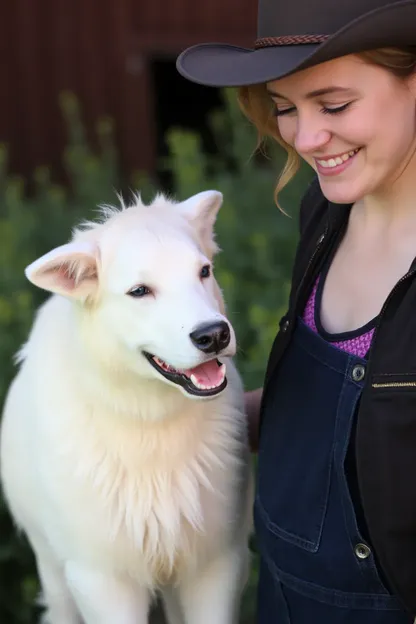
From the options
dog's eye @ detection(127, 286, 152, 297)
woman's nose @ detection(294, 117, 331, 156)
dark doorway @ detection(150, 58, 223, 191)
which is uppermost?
woman's nose @ detection(294, 117, 331, 156)

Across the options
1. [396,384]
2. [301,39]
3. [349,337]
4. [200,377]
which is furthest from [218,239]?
[396,384]

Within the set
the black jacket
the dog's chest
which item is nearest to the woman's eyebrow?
the black jacket

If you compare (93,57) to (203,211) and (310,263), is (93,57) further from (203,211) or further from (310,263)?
(310,263)

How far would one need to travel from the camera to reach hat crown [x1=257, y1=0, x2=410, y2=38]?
1.82 m

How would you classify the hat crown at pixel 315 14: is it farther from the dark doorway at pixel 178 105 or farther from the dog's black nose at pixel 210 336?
the dark doorway at pixel 178 105

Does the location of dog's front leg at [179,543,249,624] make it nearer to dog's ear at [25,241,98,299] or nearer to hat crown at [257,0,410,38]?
dog's ear at [25,241,98,299]

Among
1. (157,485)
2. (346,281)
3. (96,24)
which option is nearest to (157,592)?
(157,485)

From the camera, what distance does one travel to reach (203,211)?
2.54 meters

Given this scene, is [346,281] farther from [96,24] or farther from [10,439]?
[96,24]

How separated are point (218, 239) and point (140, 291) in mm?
2363

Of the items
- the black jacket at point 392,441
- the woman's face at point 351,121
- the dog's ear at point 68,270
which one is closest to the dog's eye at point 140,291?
the dog's ear at point 68,270

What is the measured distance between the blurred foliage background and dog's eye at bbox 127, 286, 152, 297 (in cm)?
94

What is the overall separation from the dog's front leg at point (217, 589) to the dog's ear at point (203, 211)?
0.88 m

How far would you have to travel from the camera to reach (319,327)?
212 centimetres
